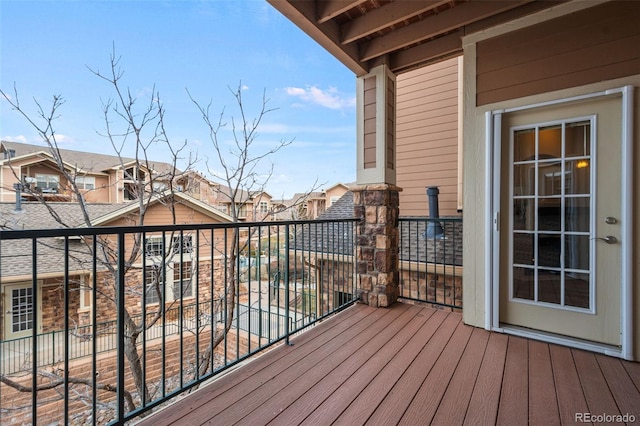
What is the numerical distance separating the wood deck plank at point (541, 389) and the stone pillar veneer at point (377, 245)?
4.37 ft

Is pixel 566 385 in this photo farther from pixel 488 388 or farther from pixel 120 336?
Result: pixel 120 336

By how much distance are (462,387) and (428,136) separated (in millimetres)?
4331

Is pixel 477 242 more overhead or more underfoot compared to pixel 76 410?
more overhead

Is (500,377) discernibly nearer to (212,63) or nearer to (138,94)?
(138,94)

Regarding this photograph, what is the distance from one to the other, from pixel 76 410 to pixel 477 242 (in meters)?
6.53

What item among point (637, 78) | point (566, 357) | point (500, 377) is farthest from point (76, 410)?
point (637, 78)


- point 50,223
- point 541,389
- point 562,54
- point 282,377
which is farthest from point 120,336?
point 50,223

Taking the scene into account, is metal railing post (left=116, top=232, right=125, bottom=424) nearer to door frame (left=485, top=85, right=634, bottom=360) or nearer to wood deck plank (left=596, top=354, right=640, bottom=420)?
wood deck plank (left=596, top=354, right=640, bottom=420)

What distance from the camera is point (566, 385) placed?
1.72 metres

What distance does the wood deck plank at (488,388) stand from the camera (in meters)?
1.46

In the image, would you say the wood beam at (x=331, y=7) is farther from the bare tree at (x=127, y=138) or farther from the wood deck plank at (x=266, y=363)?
the bare tree at (x=127, y=138)

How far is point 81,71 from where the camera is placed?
13.0 feet

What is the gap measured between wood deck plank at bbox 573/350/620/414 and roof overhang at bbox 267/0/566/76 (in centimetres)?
268

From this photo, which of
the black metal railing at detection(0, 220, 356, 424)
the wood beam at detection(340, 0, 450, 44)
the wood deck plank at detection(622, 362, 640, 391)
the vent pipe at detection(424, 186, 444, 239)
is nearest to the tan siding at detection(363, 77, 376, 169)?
the wood beam at detection(340, 0, 450, 44)
